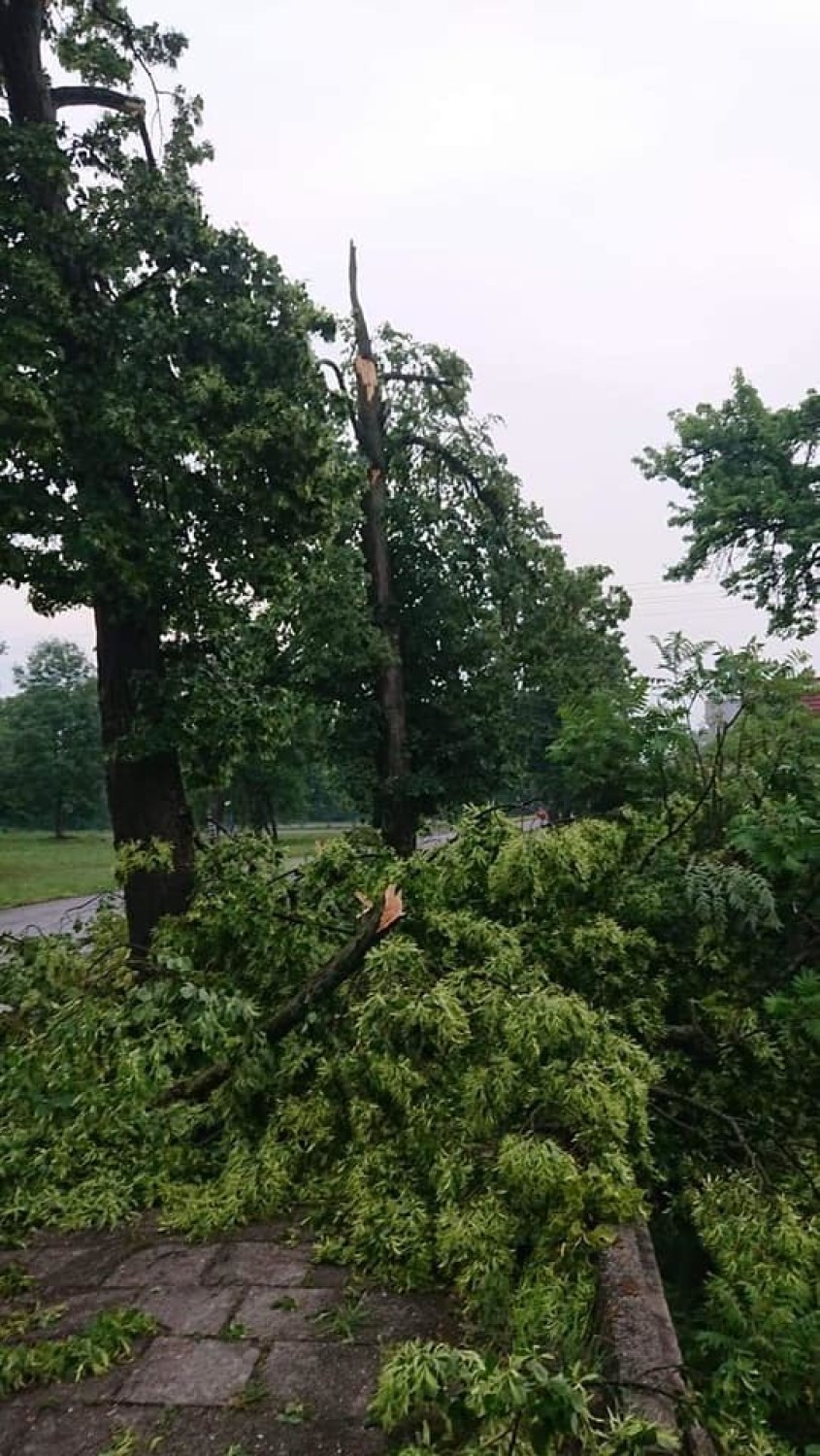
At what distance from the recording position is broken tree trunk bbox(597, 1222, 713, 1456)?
2057 mm

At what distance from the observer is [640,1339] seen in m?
2.31

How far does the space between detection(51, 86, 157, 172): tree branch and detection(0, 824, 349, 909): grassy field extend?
545cm

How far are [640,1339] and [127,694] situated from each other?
519 cm

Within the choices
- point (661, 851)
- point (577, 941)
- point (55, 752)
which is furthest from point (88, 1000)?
point (55, 752)

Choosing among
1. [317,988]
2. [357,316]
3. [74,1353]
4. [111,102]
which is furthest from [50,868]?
[74,1353]

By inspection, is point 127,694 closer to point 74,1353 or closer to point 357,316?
point 74,1353

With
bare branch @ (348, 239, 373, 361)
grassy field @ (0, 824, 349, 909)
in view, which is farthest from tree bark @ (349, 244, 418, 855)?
grassy field @ (0, 824, 349, 909)

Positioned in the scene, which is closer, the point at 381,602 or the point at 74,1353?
the point at 74,1353

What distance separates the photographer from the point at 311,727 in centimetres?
1363

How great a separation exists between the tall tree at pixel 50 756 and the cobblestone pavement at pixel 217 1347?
39752 mm

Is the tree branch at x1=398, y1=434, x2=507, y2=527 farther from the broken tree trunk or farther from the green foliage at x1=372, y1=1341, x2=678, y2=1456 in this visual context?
the green foliage at x1=372, y1=1341, x2=678, y2=1456

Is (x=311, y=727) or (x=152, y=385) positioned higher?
(x=152, y=385)

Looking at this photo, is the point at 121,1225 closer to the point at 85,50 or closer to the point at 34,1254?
the point at 34,1254

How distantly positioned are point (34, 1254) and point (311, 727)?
10.5m
